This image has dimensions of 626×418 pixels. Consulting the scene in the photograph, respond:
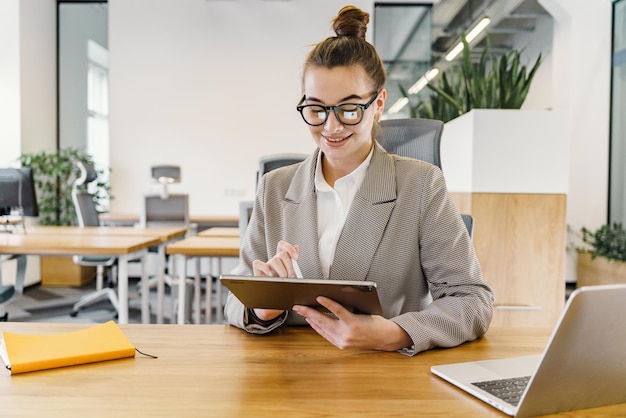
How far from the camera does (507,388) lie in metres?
0.81

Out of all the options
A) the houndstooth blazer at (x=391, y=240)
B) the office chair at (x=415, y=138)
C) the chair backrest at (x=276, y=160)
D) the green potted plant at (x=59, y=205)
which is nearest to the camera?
the houndstooth blazer at (x=391, y=240)

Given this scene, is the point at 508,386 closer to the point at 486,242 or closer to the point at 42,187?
the point at 486,242

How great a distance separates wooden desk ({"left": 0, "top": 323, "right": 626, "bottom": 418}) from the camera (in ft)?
2.47

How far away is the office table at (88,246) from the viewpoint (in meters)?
2.87

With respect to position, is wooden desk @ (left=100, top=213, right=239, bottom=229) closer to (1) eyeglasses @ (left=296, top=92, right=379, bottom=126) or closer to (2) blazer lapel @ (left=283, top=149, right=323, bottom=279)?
(2) blazer lapel @ (left=283, top=149, right=323, bottom=279)

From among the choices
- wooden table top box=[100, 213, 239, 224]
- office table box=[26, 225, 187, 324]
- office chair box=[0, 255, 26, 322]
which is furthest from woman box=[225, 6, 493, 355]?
wooden table top box=[100, 213, 239, 224]

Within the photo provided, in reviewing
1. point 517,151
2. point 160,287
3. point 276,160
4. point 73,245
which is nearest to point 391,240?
point 276,160

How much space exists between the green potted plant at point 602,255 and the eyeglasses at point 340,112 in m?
4.47

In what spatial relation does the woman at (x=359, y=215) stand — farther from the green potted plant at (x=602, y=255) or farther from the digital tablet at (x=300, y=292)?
the green potted plant at (x=602, y=255)

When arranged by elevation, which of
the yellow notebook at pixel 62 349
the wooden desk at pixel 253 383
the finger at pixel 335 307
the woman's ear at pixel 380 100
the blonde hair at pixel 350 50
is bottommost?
the wooden desk at pixel 253 383

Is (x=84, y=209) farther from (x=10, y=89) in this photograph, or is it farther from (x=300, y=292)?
(x=300, y=292)

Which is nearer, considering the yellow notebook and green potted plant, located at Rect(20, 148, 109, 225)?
the yellow notebook

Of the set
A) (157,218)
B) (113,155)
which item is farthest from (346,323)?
(113,155)

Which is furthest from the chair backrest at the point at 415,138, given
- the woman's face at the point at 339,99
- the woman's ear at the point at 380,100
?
the woman's face at the point at 339,99
